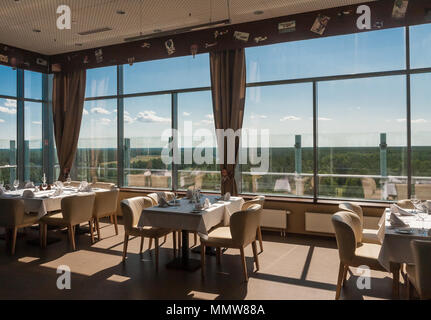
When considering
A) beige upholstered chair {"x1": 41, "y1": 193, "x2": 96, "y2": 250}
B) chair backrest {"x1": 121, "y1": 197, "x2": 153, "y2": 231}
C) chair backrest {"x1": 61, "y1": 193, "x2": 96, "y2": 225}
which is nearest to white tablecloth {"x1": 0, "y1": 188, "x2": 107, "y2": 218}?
beige upholstered chair {"x1": 41, "y1": 193, "x2": 96, "y2": 250}

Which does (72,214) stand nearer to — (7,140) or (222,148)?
(222,148)

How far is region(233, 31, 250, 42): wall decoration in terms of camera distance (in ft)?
21.1

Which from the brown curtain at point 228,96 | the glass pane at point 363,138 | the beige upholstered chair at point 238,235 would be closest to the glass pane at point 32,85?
the brown curtain at point 228,96

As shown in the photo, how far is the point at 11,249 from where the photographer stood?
5188mm

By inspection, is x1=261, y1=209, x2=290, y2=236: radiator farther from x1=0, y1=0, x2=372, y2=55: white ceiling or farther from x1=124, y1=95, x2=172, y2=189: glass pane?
x1=0, y1=0, x2=372, y2=55: white ceiling

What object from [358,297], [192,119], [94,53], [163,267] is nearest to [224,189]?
[192,119]

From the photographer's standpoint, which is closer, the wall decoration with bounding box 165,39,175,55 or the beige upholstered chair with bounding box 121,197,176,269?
the beige upholstered chair with bounding box 121,197,176,269

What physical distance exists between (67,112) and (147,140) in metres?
2.34

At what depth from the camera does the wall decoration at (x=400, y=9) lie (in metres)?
5.36

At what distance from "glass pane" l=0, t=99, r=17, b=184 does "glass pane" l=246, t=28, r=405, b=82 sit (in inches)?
226

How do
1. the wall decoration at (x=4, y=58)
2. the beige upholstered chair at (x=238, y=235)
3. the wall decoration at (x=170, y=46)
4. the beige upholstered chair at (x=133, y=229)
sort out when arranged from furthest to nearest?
the wall decoration at (x=4, y=58)
the wall decoration at (x=170, y=46)
the beige upholstered chair at (x=133, y=229)
the beige upholstered chair at (x=238, y=235)

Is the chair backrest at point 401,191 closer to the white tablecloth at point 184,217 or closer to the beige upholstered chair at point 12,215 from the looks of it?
the white tablecloth at point 184,217

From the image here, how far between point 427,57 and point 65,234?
6.98 m

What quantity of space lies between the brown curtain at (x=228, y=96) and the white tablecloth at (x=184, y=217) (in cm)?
174
